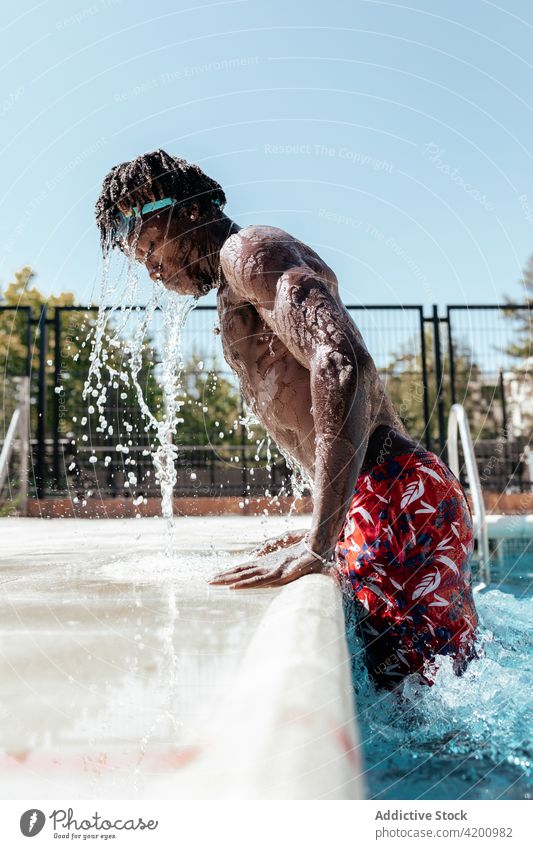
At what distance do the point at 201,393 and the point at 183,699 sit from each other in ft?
40.7

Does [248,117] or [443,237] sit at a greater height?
[248,117]

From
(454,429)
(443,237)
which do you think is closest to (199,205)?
(443,237)

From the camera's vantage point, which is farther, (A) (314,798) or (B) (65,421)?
(B) (65,421)

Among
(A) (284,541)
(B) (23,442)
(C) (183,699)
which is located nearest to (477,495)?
(A) (284,541)

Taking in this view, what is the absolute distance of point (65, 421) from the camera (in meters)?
12.5

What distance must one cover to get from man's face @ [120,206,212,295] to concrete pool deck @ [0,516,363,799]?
131cm

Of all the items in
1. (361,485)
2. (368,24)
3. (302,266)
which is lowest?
(361,485)

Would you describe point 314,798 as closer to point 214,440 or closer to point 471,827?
point 471,827

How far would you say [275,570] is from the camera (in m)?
1.69

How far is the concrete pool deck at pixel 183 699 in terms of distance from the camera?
0.65 m

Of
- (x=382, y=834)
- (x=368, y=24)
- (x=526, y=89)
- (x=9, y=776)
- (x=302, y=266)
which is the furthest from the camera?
(x=368, y=24)

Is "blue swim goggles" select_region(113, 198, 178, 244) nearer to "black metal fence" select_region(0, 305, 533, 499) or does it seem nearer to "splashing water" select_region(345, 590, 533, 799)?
"splashing water" select_region(345, 590, 533, 799)

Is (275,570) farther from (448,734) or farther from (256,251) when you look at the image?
(256,251)

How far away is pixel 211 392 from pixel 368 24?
11813mm
